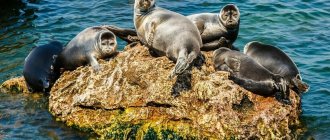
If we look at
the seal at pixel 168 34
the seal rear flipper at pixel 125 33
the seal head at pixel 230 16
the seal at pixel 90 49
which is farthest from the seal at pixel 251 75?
the seal rear flipper at pixel 125 33

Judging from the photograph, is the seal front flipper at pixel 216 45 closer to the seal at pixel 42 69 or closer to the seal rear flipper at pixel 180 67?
the seal rear flipper at pixel 180 67

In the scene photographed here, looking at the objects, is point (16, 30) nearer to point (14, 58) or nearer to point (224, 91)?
point (14, 58)

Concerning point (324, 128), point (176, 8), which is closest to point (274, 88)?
point (324, 128)

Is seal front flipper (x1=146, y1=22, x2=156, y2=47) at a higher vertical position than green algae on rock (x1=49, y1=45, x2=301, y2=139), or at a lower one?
higher

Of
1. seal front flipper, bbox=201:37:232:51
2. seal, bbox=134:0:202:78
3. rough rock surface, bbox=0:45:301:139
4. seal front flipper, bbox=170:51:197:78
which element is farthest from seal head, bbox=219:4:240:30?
seal front flipper, bbox=170:51:197:78

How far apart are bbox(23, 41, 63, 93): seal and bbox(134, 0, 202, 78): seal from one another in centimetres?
170

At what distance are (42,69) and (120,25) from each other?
4.85m

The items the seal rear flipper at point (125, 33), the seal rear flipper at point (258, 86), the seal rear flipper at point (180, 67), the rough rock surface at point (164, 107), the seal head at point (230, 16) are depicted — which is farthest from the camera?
the seal rear flipper at point (125, 33)

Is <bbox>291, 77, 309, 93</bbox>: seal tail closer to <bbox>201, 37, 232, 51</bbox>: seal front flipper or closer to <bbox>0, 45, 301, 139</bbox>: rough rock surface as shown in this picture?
<bbox>0, 45, 301, 139</bbox>: rough rock surface

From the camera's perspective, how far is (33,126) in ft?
26.5

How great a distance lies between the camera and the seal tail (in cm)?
805

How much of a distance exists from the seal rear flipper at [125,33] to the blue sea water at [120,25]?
65.6 inches

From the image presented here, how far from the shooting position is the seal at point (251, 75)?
7438 mm

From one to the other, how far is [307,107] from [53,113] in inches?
163
